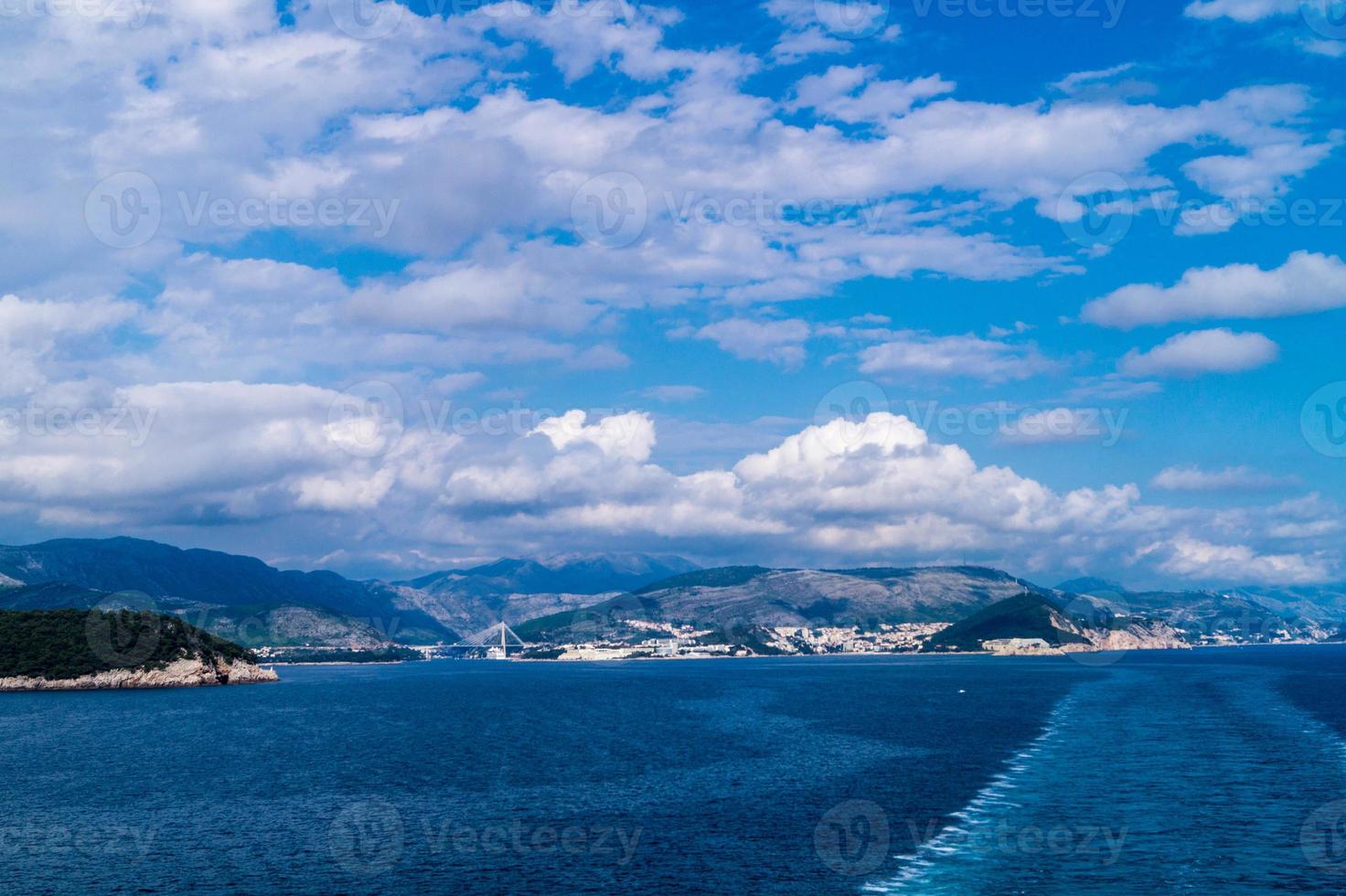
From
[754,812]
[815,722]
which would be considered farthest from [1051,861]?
[815,722]

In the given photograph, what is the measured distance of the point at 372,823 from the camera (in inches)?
3302

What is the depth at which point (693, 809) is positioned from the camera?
88.1 metres

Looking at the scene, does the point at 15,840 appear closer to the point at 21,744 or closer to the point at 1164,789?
the point at 21,744

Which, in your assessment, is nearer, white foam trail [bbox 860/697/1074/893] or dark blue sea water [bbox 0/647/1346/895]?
white foam trail [bbox 860/697/1074/893]

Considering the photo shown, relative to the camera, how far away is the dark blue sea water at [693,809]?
6612cm

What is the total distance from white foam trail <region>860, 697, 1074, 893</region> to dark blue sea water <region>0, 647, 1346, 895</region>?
0.31 meters

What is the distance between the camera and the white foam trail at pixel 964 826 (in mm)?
65250

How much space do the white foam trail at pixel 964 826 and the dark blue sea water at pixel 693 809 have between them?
31 centimetres

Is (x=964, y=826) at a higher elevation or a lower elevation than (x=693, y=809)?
higher

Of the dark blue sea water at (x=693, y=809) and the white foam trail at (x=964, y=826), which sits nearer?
the white foam trail at (x=964, y=826)

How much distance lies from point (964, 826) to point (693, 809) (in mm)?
23005

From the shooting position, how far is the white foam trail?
65.2m

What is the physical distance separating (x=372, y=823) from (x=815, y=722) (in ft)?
314

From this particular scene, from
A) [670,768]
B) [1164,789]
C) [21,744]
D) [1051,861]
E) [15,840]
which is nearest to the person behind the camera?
[1051,861]
